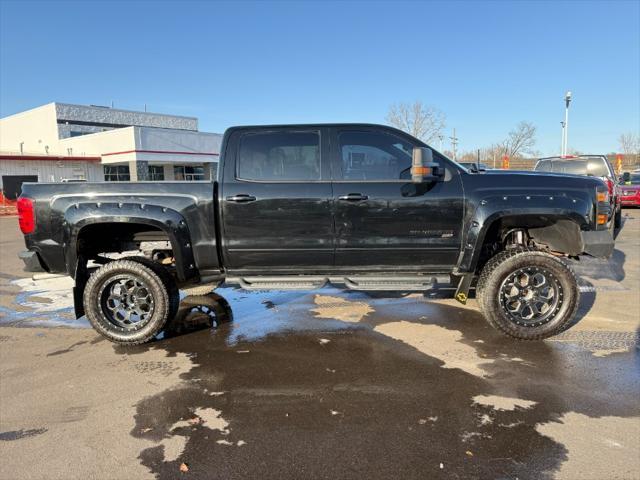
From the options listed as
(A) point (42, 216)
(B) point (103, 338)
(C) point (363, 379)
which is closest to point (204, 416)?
(C) point (363, 379)

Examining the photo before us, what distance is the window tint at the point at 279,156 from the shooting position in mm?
4520

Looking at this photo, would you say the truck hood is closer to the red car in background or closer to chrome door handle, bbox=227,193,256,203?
chrome door handle, bbox=227,193,256,203

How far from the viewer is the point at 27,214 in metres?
4.38

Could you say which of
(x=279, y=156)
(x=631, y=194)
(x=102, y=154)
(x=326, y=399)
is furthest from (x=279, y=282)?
(x=102, y=154)

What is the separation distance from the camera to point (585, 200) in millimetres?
4402

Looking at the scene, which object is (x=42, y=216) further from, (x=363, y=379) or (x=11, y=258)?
(x=11, y=258)

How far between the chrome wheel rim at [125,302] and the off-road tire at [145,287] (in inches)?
0.8

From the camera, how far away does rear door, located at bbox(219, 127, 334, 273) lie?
441 centimetres

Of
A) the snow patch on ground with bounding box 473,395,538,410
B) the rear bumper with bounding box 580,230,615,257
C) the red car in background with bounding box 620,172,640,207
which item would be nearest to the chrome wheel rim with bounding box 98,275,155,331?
the snow patch on ground with bounding box 473,395,538,410

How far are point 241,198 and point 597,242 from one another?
143 inches

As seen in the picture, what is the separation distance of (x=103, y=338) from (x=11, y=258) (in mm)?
7002

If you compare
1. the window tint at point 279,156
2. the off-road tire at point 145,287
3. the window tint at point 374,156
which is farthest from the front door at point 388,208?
the off-road tire at point 145,287

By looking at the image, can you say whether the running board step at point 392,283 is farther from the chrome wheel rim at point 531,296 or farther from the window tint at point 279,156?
the window tint at point 279,156

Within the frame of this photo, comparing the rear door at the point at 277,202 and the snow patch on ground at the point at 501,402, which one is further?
the rear door at the point at 277,202
